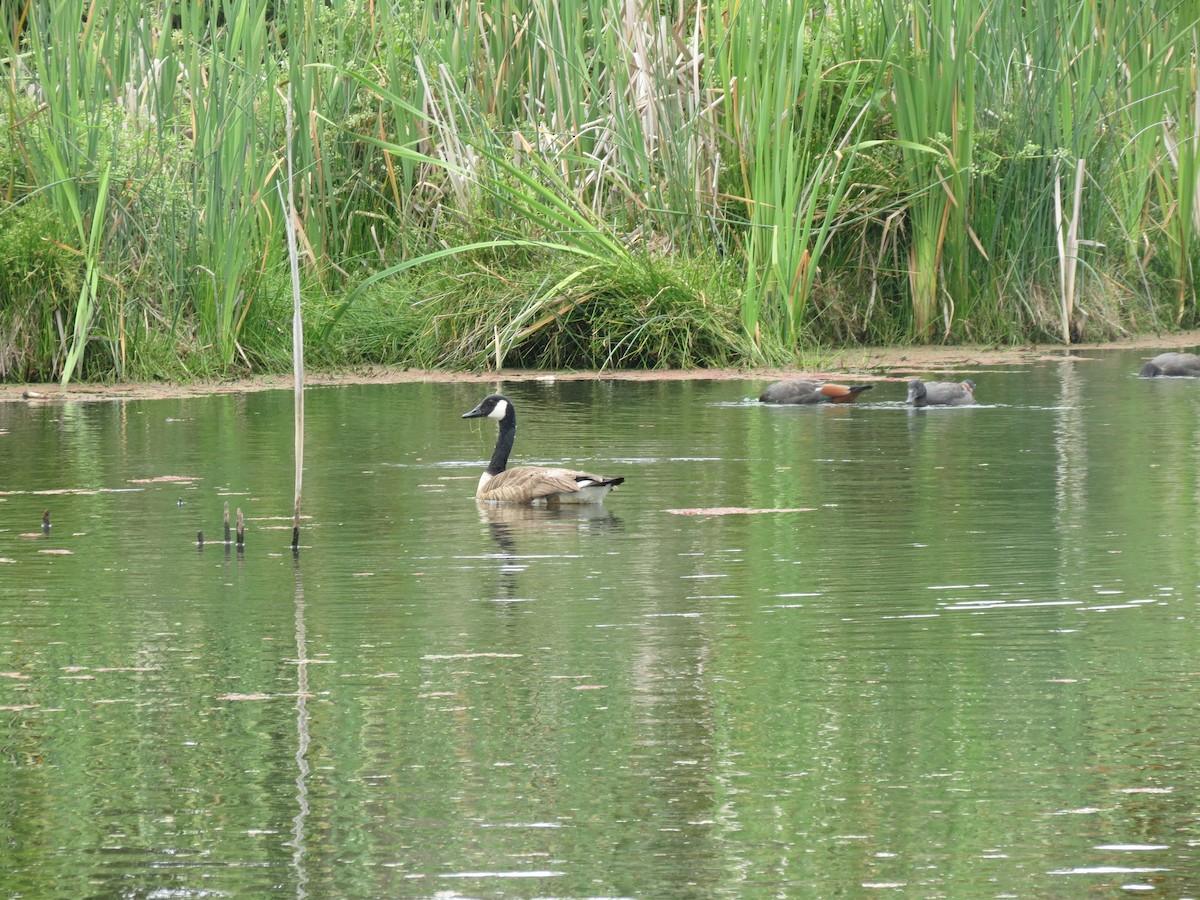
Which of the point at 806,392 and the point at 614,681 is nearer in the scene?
the point at 614,681

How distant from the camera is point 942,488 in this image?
10.2 meters

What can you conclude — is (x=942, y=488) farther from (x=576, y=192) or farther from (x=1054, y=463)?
(x=576, y=192)

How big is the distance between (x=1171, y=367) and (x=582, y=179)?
14.7ft

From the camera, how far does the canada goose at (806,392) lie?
13914mm

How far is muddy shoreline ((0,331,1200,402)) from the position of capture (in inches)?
581

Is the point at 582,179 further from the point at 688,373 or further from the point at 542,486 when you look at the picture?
the point at 542,486

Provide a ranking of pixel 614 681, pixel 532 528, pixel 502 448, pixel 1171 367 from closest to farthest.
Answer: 1. pixel 614 681
2. pixel 532 528
3. pixel 502 448
4. pixel 1171 367

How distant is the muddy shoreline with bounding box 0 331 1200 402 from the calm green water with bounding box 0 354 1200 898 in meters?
3.33

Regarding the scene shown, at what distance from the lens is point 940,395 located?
44.8 ft

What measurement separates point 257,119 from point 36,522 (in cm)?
686

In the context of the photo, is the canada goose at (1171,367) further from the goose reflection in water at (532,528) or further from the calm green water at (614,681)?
the goose reflection in water at (532,528)

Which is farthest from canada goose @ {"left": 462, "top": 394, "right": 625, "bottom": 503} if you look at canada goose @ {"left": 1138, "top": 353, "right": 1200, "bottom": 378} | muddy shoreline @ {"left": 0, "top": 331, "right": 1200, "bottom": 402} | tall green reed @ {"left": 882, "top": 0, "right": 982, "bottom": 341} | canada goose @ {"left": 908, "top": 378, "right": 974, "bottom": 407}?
tall green reed @ {"left": 882, "top": 0, "right": 982, "bottom": 341}

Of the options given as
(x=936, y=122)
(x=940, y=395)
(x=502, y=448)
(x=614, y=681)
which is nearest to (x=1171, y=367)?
(x=940, y=395)

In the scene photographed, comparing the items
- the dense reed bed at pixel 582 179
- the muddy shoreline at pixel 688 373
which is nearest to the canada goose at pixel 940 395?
the muddy shoreline at pixel 688 373
